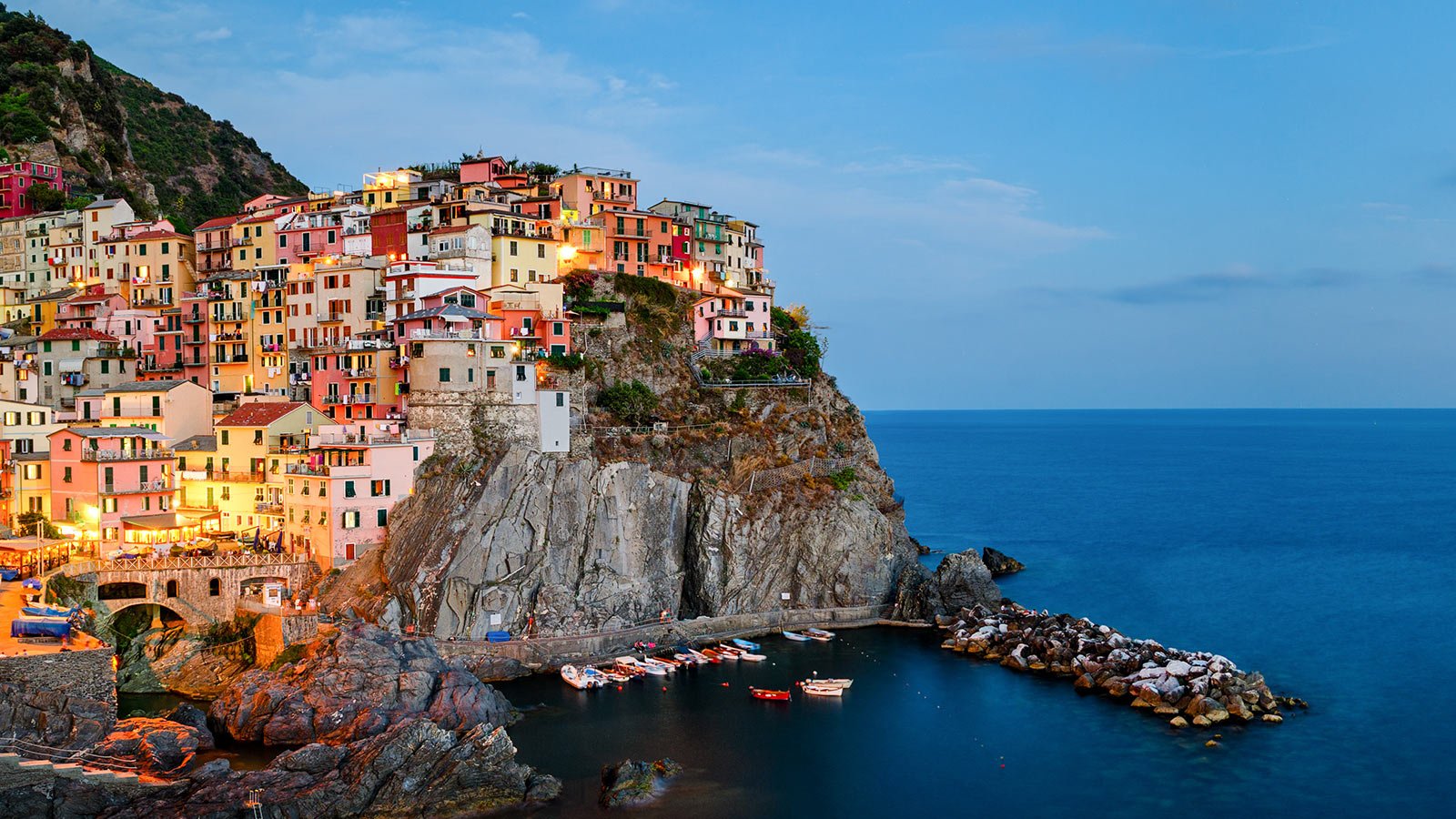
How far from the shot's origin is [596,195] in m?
86.0

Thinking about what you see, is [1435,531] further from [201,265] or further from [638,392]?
[201,265]

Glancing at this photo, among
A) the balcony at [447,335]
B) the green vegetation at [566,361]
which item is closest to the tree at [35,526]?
the balcony at [447,335]

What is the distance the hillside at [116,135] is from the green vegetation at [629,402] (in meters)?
47.2

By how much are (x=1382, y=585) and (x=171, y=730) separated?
7339 centimetres

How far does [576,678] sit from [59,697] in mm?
21282

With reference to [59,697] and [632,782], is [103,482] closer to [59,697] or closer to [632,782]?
[59,697]

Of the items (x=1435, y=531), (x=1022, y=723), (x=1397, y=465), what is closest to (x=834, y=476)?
(x=1022, y=723)

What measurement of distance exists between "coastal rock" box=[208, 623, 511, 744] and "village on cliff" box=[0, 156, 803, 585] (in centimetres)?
1028

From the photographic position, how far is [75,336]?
74625 millimetres

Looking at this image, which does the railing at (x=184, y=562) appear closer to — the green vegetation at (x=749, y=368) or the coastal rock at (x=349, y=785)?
the coastal rock at (x=349, y=785)

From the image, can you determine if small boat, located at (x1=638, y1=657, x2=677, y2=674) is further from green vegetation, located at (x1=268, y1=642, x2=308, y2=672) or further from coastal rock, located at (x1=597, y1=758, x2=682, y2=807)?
green vegetation, located at (x1=268, y1=642, x2=308, y2=672)

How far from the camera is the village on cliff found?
61.8m

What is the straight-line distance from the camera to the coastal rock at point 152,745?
43094mm

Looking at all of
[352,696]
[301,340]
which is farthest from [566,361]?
[352,696]
